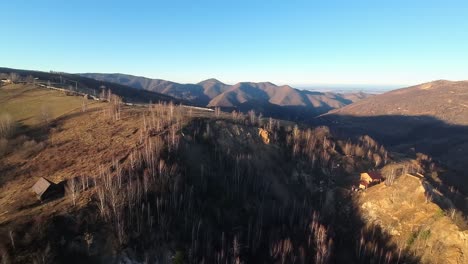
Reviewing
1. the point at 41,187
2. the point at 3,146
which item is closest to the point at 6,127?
the point at 3,146

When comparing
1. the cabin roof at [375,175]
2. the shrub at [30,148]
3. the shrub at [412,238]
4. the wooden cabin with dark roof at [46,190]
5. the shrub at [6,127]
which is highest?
the shrub at [6,127]

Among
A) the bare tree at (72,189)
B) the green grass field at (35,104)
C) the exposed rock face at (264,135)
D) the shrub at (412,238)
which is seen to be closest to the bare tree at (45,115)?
the green grass field at (35,104)

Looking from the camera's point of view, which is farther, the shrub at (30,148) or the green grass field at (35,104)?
the green grass field at (35,104)

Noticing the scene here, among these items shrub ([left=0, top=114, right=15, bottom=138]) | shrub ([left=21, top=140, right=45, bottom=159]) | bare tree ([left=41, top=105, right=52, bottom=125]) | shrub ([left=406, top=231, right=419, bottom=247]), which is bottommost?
shrub ([left=406, top=231, right=419, bottom=247])

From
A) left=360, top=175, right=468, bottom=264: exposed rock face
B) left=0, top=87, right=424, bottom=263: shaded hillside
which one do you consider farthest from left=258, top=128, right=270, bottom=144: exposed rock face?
left=360, top=175, right=468, bottom=264: exposed rock face

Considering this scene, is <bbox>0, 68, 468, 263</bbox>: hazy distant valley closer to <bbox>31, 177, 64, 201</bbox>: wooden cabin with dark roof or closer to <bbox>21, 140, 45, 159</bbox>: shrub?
<bbox>31, 177, 64, 201</bbox>: wooden cabin with dark roof

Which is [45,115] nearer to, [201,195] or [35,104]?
[35,104]

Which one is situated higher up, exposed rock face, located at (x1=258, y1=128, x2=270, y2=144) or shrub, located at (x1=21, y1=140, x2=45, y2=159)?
exposed rock face, located at (x1=258, y1=128, x2=270, y2=144)

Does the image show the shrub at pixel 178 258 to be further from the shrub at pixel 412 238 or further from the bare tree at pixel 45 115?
the bare tree at pixel 45 115
